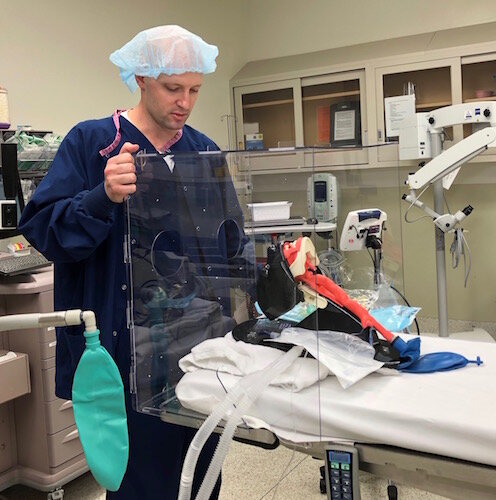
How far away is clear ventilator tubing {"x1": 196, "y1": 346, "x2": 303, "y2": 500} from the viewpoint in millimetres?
1095

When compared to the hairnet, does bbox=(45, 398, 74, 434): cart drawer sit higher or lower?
lower

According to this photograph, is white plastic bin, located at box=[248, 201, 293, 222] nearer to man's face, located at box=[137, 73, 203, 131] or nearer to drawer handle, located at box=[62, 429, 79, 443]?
man's face, located at box=[137, 73, 203, 131]

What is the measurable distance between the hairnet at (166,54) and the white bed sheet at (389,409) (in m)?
0.75

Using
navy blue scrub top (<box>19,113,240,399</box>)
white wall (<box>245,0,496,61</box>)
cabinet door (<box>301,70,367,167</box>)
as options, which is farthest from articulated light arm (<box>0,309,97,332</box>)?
white wall (<box>245,0,496,61</box>)

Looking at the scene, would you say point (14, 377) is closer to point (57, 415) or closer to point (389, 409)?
point (57, 415)

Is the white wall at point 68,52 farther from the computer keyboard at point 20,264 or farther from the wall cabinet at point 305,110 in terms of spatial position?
the computer keyboard at point 20,264

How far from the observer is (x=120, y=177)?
3.93 ft

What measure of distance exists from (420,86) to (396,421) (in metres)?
2.93

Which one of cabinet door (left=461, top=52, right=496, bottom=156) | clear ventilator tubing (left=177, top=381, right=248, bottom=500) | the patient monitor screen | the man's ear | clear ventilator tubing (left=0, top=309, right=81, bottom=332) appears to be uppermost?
cabinet door (left=461, top=52, right=496, bottom=156)

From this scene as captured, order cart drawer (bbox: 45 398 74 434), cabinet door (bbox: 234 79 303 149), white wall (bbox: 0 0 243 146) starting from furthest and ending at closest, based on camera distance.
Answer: cabinet door (bbox: 234 79 303 149) < white wall (bbox: 0 0 243 146) < cart drawer (bbox: 45 398 74 434)

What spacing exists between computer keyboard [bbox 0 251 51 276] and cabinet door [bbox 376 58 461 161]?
2.01m

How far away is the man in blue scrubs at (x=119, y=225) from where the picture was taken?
4.33ft

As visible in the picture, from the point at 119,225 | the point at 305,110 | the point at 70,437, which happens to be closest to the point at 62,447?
the point at 70,437

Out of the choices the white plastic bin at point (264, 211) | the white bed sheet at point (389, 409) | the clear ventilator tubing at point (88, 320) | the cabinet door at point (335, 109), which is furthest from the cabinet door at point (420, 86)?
the clear ventilator tubing at point (88, 320)
